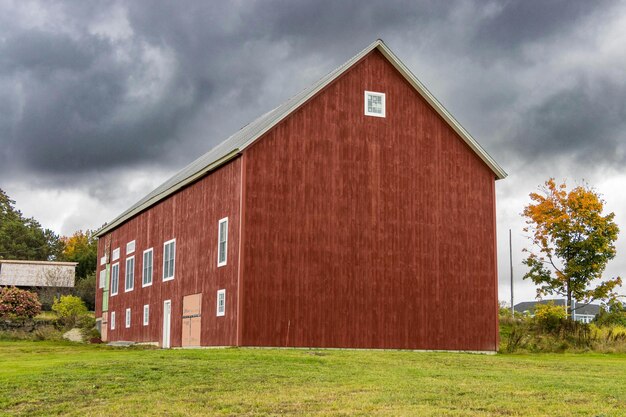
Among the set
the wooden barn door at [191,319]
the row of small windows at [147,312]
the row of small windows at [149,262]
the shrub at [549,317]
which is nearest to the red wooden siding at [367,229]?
the row of small windows at [147,312]

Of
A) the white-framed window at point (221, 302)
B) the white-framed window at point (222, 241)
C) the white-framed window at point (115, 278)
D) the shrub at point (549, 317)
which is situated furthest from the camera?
the white-framed window at point (115, 278)

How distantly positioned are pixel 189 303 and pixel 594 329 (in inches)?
668

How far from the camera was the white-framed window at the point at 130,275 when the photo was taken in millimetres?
43250

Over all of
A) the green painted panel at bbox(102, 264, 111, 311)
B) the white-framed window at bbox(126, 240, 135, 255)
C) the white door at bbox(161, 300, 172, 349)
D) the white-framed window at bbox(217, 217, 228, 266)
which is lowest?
the white door at bbox(161, 300, 172, 349)

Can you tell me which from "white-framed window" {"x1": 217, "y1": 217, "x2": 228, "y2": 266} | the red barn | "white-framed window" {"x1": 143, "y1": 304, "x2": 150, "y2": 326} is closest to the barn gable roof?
the red barn

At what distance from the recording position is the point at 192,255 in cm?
3372

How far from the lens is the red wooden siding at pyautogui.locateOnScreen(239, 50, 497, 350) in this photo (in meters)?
29.0

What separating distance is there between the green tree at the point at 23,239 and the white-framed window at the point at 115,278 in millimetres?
53410

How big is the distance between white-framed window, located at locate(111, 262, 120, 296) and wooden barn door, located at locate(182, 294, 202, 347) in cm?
1365

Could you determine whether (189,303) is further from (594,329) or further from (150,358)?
(594,329)

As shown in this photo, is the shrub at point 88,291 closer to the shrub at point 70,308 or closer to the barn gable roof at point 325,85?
the shrub at point 70,308

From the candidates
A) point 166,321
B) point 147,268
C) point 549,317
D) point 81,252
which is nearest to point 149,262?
point 147,268

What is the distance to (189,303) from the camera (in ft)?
110

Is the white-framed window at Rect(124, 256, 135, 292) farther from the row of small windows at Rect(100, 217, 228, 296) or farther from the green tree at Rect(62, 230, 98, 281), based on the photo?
the green tree at Rect(62, 230, 98, 281)
